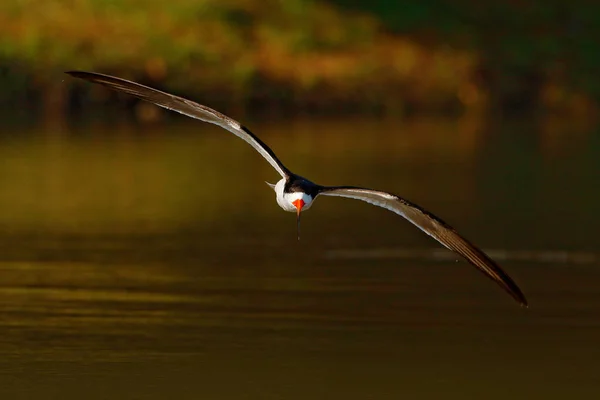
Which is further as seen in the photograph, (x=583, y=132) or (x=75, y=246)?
(x=583, y=132)

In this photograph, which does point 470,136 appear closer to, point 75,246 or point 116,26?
point 116,26

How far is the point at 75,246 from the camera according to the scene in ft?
62.8

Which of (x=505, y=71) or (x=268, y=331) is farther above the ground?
(x=505, y=71)

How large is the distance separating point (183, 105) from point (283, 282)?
4.76 m

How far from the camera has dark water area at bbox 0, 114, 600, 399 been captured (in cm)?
1241

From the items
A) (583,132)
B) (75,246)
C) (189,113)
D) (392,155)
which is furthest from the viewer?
(583,132)

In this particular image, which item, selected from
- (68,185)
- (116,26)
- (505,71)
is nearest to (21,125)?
(116,26)

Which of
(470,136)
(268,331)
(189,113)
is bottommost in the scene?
(268,331)

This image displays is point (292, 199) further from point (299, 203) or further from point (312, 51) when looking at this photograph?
point (312, 51)

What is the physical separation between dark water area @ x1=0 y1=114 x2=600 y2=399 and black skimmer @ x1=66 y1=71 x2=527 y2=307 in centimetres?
83

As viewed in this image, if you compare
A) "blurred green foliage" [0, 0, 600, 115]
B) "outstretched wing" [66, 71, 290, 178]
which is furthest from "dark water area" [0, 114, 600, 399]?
"blurred green foliage" [0, 0, 600, 115]

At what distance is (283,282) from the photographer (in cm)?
1670

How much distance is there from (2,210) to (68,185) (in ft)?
12.1

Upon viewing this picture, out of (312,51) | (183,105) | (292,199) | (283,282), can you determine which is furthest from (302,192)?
(312,51)
